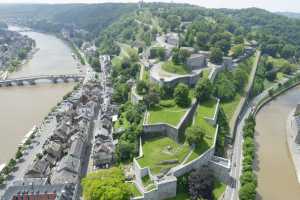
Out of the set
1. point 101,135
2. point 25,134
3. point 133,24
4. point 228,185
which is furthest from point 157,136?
point 133,24

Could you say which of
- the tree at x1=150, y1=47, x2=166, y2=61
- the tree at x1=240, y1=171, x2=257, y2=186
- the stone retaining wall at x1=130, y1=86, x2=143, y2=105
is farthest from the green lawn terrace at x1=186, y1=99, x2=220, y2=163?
the tree at x1=150, y1=47, x2=166, y2=61

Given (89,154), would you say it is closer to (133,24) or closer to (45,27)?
(133,24)

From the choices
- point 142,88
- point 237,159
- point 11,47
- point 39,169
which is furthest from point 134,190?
point 11,47

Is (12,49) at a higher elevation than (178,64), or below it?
below

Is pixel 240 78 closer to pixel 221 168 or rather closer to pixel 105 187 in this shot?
pixel 221 168

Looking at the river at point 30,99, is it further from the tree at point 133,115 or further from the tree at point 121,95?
the tree at point 133,115

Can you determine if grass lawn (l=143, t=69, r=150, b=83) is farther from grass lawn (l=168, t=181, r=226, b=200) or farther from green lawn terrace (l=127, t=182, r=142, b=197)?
grass lawn (l=168, t=181, r=226, b=200)
